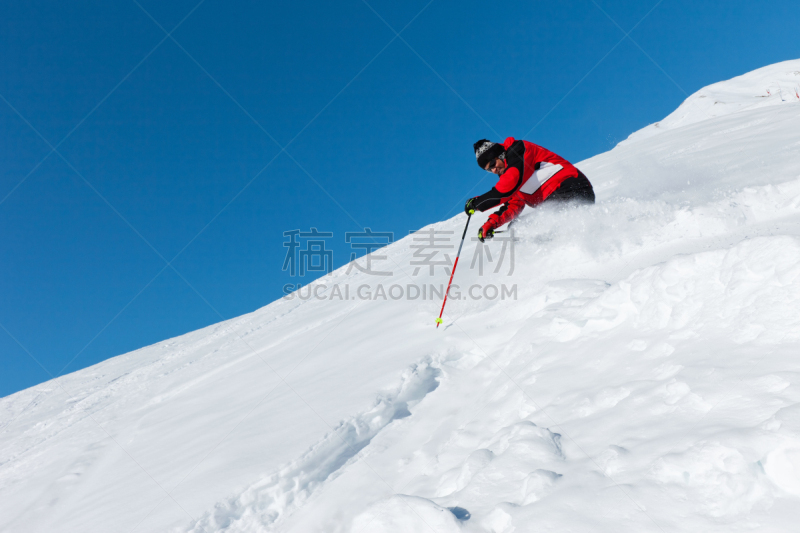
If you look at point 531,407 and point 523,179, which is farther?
point 523,179

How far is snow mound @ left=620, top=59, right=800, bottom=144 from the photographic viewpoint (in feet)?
78.4

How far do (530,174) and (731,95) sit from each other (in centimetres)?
2916

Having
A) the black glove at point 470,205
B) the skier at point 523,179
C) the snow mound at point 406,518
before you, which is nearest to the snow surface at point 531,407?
the snow mound at point 406,518

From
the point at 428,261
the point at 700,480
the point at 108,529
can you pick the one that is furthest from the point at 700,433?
the point at 428,261

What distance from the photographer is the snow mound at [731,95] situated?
2388cm

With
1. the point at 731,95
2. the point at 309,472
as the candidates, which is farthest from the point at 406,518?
the point at 731,95

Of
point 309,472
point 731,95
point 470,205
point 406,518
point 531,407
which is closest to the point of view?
point 406,518

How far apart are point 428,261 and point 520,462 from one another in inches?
285

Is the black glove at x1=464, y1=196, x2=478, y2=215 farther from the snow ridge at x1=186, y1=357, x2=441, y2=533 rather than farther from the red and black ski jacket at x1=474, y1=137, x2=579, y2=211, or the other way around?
the snow ridge at x1=186, y1=357, x2=441, y2=533

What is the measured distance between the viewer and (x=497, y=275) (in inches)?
235

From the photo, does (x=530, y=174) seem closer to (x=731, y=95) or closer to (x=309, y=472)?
(x=309, y=472)

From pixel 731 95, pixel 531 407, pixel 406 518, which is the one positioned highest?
Result: pixel 731 95

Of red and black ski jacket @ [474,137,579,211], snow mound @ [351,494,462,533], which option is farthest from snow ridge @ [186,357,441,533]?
red and black ski jacket @ [474,137,579,211]

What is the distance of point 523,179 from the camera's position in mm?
6074
